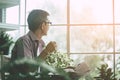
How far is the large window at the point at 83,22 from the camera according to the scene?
25.6 ft

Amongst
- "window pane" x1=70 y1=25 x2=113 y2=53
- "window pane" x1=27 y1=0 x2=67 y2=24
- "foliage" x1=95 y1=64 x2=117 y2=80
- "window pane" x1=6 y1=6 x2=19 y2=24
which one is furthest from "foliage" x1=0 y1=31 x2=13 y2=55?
"window pane" x1=27 y1=0 x2=67 y2=24

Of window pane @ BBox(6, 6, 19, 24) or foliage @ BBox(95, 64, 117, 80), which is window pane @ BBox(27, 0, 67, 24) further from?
foliage @ BBox(95, 64, 117, 80)

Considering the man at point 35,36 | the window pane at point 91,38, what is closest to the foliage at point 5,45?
the man at point 35,36

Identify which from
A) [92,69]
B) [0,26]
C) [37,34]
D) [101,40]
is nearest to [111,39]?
[101,40]

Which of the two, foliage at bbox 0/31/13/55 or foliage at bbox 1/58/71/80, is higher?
foliage at bbox 0/31/13/55

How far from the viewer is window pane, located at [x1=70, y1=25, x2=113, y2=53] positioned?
25.4 ft

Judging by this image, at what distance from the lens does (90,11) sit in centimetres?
804

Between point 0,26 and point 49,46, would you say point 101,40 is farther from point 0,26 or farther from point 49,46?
point 49,46

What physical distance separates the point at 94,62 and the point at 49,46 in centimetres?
62

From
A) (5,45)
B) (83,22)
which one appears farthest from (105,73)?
(83,22)

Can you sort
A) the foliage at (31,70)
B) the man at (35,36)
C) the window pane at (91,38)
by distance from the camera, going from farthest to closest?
the window pane at (91,38), the man at (35,36), the foliage at (31,70)

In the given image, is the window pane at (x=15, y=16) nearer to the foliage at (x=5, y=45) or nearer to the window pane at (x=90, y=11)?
the window pane at (x=90, y=11)

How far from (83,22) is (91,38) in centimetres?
38

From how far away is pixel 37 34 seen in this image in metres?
1.66
